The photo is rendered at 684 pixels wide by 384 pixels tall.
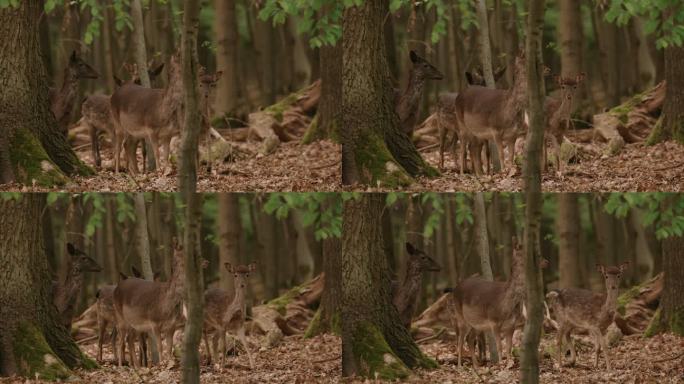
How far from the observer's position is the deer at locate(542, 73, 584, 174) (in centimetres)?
1411

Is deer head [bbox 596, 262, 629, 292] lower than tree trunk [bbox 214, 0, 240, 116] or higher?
lower

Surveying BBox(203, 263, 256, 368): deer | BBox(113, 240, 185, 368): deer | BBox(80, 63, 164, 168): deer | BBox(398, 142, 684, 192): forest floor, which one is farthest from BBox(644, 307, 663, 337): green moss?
BBox(80, 63, 164, 168): deer

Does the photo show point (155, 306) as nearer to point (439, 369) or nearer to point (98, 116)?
point (98, 116)

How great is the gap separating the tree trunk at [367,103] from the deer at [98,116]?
2.22 m

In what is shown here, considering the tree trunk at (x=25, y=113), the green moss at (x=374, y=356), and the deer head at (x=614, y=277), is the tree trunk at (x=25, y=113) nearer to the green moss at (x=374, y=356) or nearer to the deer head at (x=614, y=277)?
the green moss at (x=374, y=356)

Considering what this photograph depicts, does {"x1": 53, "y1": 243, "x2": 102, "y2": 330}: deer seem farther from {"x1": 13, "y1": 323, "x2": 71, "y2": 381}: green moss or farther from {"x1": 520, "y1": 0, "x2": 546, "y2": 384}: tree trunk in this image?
{"x1": 520, "y1": 0, "x2": 546, "y2": 384}: tree trunk

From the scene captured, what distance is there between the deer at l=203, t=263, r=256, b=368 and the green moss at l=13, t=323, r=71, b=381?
1589mm

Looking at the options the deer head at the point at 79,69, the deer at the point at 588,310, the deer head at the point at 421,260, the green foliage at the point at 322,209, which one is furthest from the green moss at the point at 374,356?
the deer head at the point at 79,69

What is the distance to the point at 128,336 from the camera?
14.5 meters

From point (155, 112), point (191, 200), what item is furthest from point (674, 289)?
point (155, 112)

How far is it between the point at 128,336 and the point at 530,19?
567 cm

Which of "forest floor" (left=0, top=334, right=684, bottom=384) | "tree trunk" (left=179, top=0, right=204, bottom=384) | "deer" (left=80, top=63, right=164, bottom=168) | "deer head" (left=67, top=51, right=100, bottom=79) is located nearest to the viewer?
"tree trunk" (left=179, top=0, right=204, bottom=384)

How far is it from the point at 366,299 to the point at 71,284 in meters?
3.32

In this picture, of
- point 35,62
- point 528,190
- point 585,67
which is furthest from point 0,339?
point 585,67
